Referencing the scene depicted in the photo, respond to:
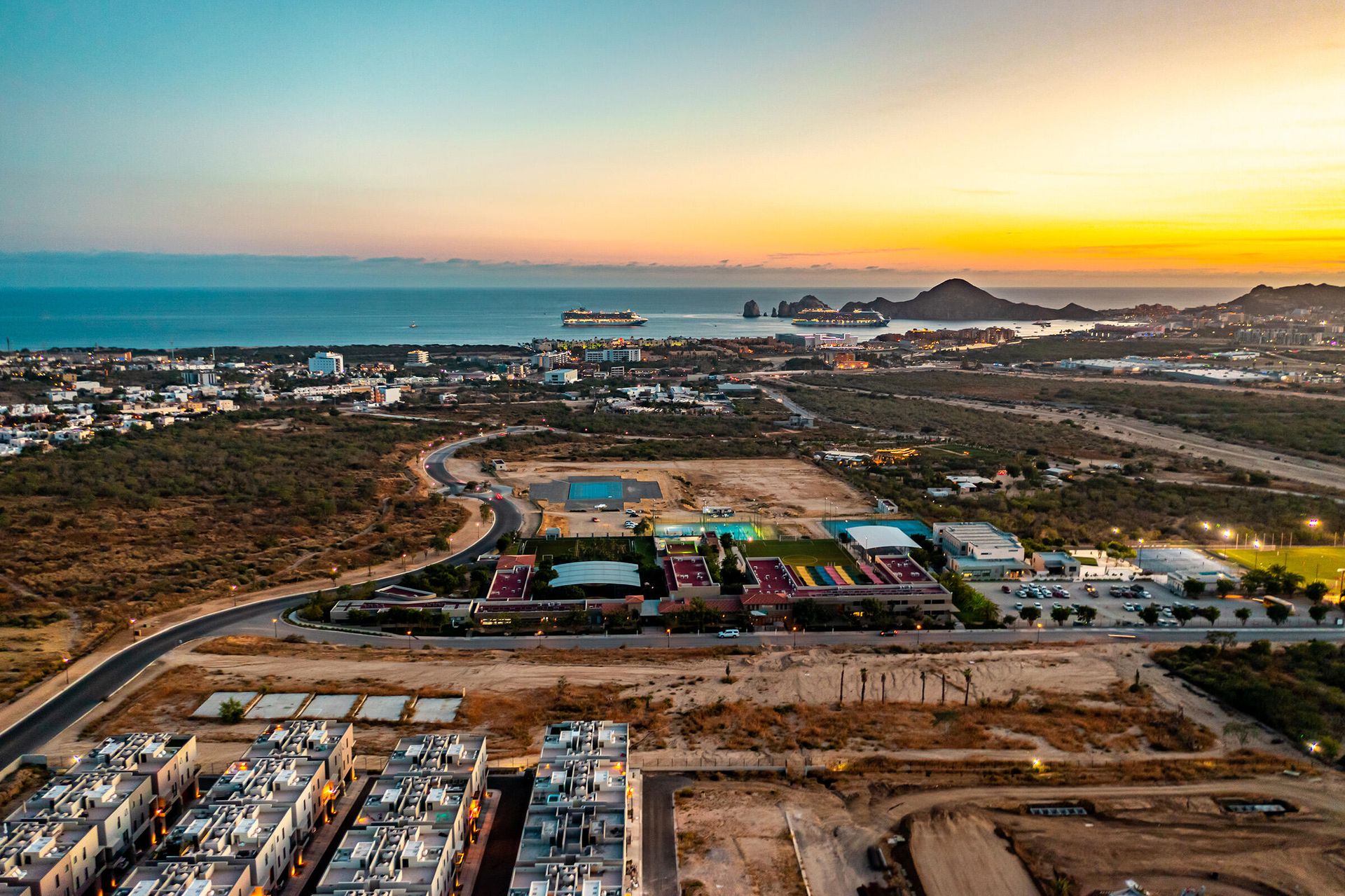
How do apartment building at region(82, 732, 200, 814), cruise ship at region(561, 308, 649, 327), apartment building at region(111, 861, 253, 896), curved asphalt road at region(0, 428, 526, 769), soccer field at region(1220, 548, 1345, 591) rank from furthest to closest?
cruise ship at region(561, 308, 649, 327), soccer field at region(1220, 548, 1345, 591), curved asphalt road at region(0, 428, 526, 769), apartment building at region(82, 732, 200, 814), apartment building at region(111, 861, 253, 896)

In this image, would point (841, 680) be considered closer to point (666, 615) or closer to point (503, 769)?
point (666, 615)

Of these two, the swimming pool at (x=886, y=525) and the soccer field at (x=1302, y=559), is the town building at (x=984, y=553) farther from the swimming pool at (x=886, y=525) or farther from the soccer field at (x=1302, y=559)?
the soccer field at (x=1302, y=559)

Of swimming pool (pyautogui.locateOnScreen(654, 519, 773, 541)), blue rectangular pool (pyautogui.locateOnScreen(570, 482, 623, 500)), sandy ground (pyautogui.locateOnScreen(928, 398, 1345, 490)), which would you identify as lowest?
swimming pool (pyautogui.locateOnScreen(654, 519, 773, 541))

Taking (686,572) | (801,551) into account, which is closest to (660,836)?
(686,572)

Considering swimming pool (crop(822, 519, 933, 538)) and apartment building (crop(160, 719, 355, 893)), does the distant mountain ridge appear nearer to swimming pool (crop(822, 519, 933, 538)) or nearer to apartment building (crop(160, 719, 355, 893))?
swimming pool (crop(822, 519, 933, 538))

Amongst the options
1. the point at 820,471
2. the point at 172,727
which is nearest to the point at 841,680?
the point at 172,727

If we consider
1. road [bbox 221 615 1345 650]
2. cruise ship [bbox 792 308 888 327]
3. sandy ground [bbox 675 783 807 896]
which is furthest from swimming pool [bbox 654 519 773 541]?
cruise ship [bbox 792 308 888 327]

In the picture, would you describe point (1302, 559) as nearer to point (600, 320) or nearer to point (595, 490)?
point (595, 490)
